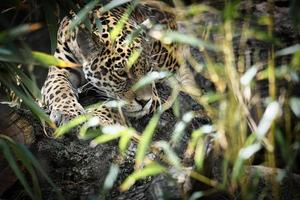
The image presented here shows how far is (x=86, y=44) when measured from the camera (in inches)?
187

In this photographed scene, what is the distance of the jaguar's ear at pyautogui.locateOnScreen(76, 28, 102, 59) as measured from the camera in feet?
15.5

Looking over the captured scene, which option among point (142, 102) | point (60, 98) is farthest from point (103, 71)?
point (142, 102)

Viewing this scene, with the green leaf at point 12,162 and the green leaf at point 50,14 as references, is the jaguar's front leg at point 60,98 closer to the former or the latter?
the green leaf at point 50,14

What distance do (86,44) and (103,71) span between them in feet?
0.75

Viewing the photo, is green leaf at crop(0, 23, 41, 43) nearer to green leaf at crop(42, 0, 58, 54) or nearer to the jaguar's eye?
green leaf at crop(42, 0, 58, 54)

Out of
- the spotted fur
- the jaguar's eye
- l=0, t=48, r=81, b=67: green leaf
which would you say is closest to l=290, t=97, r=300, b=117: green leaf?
l=0, t=48, r=81, b=67: green leaf

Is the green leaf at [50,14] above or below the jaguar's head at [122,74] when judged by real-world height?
above

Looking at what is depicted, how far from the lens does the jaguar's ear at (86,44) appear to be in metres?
4.71

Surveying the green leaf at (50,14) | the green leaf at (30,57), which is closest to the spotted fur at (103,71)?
the green leaf at (50,14)

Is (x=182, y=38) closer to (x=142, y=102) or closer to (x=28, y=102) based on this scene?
(x=28, y=102)

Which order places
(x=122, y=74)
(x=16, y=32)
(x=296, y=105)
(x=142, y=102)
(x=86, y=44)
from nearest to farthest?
(x=16, y=32) → (x=296, y=105) → (x=142, y=102) → (x=122, y=74) → (x=86, y=44)

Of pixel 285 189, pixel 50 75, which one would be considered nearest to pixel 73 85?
pixel 50 75

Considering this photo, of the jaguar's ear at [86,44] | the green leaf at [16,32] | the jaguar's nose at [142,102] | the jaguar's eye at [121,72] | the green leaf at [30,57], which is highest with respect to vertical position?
the green leaf at [16,32]

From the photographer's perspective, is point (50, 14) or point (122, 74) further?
point (122, 74)
